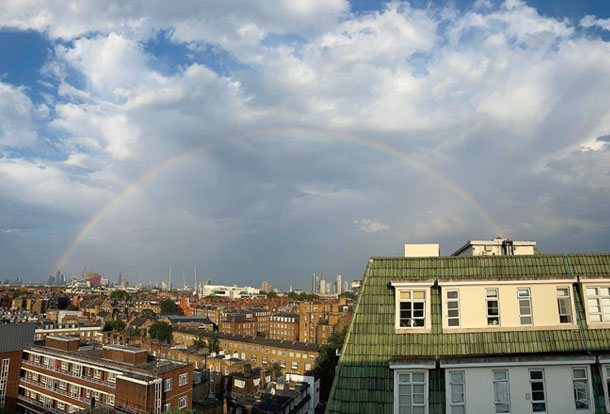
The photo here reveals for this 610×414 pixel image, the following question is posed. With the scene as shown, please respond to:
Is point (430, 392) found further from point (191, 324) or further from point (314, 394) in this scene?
point (191, 324)

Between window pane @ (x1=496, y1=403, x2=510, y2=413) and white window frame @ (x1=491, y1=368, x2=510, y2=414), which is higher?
white window frame @ (x1=491, y1=368, x2=510, y2=414)

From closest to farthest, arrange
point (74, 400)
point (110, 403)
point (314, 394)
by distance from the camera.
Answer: point (110, 403) → point (74, 400) → point (314, 394)

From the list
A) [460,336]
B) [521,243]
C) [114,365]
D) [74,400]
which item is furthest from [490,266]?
[74,400]

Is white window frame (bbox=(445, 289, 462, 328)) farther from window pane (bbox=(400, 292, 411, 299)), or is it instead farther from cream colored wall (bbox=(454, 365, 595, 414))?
cream colored wall (bbox=(454, 365, 595, 414))

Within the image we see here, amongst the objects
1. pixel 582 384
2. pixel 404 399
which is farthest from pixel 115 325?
pixel 582 384

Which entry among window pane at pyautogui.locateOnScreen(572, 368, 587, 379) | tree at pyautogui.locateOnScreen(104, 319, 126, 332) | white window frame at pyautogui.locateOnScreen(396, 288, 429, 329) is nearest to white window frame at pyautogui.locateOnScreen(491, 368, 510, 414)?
window pane at pyautogui.locateOnScreen(572, 368, 587, 379)

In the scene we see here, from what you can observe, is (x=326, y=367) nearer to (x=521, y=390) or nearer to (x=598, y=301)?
(x=521, y=390)
